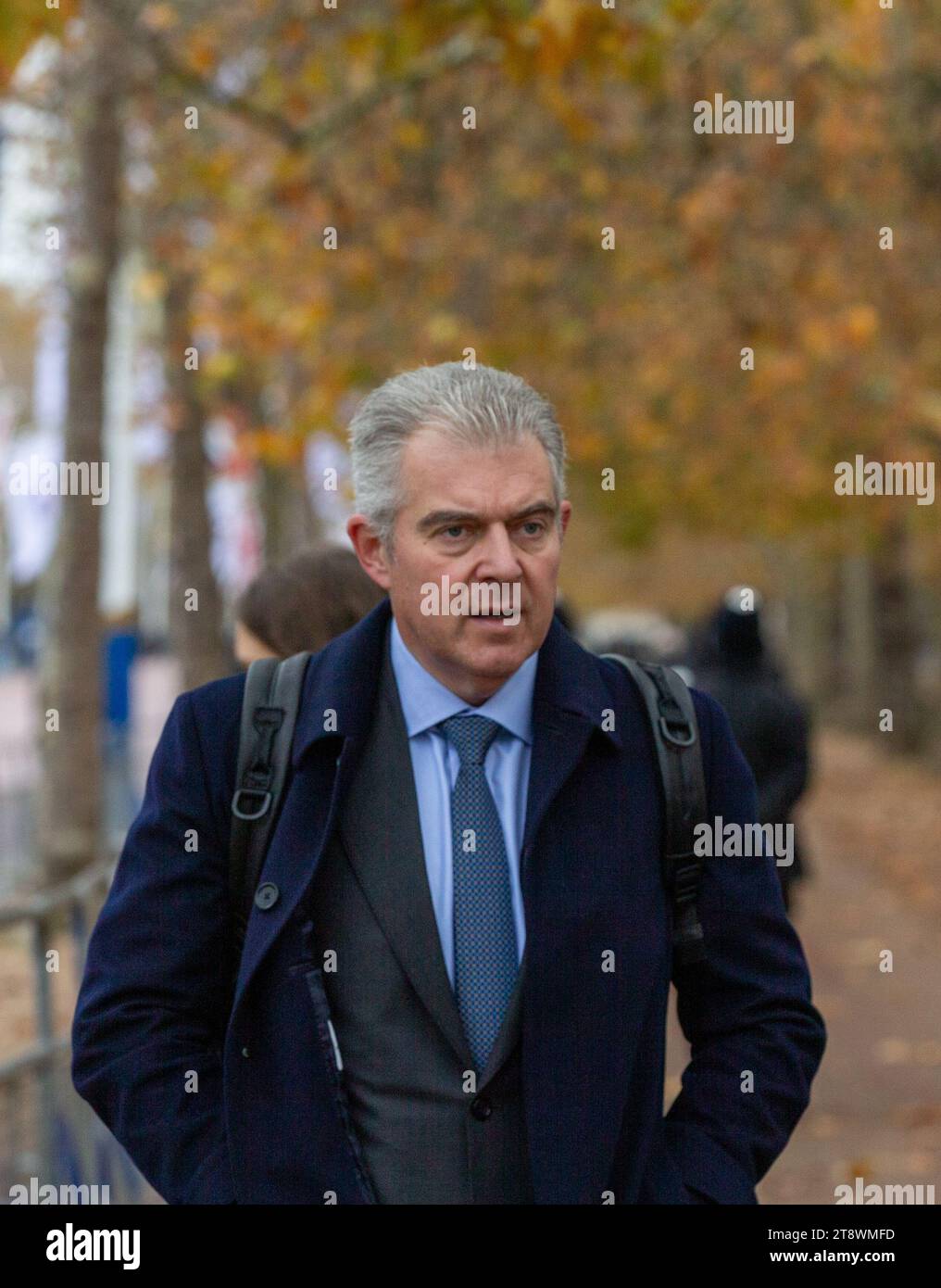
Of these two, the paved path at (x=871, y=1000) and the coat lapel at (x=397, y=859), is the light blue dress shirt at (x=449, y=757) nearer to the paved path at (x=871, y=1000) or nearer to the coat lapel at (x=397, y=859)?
the coat lapel at (x=397, y=859)

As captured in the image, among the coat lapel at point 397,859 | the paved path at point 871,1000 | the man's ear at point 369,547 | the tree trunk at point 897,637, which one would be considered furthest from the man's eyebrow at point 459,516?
the tree trunk at point 897,637

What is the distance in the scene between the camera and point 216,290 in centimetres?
1448

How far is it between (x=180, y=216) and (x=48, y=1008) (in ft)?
30.0

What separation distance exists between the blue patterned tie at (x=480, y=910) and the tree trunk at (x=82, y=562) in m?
8.41

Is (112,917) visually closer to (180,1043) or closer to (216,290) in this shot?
(180,1043)

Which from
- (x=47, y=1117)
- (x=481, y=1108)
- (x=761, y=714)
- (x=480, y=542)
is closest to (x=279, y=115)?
(x=761, y=714)

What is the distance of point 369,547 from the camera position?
291 cm

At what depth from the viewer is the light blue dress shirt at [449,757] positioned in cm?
276

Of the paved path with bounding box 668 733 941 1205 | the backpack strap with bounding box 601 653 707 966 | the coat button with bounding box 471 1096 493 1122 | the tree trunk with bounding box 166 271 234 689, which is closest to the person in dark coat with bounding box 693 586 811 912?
the paved path with bounding box 668 733 941 1205

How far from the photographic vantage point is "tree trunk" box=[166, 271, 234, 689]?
13812 mm

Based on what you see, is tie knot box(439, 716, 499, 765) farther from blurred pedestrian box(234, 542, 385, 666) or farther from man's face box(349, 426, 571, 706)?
blurred pedestrian box(234, 542, 385, 666)

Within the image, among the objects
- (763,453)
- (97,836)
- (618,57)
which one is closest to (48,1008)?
(618,57)

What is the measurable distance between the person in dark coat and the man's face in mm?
4620

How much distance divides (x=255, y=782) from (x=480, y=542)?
46 cm
